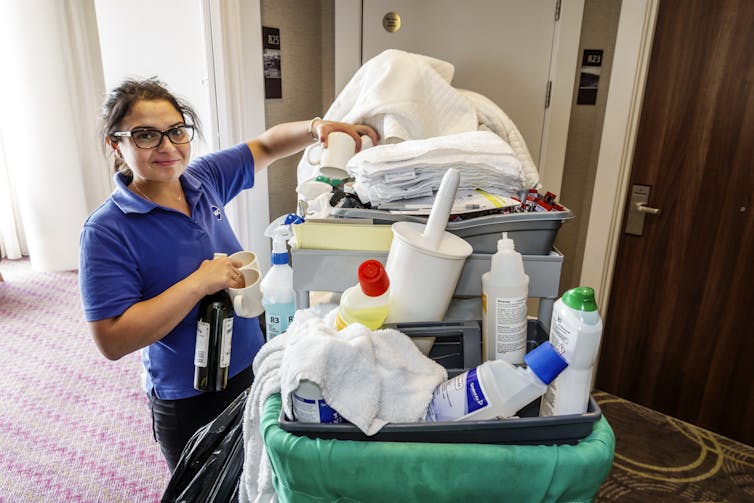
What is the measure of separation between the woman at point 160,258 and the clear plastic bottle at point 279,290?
0.08 metres

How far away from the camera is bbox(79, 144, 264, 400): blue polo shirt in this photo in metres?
0.97

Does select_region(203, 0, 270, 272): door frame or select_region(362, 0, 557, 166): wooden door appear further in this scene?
select_region(362, 0, 557, 166): wooden door

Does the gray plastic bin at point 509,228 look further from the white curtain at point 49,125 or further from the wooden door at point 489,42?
the white curtain at point 49,125

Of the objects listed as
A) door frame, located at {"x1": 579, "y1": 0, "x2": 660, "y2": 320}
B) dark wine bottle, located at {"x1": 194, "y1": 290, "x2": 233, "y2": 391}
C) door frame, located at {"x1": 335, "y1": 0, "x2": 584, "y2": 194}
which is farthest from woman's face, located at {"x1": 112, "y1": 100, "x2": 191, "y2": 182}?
door frame, located at {"x1": 579, "y1": 0, "x2": 660, "y2": 320}

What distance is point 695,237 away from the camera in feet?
6.43

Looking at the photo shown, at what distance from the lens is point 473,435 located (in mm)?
542

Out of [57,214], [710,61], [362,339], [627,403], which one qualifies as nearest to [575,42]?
[710,61]

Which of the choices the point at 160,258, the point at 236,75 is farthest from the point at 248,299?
the point at 236,75

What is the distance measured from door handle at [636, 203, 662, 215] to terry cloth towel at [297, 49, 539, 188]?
107 centimetres

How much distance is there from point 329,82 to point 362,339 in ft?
6.44

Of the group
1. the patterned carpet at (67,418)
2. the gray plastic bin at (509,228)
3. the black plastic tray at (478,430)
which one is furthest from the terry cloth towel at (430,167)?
the patterned carpet at (67,418)

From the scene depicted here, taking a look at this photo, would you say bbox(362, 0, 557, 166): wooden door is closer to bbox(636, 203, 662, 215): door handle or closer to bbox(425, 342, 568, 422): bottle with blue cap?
bbox(636, 203, 662, 215): door handle

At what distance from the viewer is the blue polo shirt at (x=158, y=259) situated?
972mm

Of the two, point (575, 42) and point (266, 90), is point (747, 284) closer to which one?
point (575, 42)
